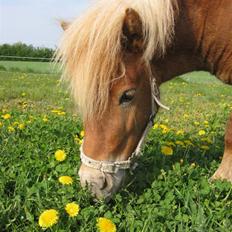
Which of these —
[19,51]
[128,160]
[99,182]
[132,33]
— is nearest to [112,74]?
[132,33]

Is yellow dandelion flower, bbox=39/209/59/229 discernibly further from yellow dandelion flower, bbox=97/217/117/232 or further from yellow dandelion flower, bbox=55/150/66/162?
yellow dandelion flower, bbox=55/150/66/162

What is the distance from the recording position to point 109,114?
2799 mm

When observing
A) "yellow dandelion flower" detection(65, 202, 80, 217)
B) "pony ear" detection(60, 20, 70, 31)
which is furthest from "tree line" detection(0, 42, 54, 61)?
"yellow dandelion flower" detection(65, 202, 80, 217)

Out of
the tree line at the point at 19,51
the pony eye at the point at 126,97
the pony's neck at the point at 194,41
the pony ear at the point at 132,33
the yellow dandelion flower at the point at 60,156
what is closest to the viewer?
the pony ear at the point at 132,33

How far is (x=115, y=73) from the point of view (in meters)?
2.78

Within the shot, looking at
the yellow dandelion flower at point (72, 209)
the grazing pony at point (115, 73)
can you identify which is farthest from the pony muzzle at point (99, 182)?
the yellow dandelion flower at point (72, 209)

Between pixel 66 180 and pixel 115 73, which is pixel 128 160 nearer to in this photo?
pixel 66 180

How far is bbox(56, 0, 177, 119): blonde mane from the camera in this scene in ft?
9.01

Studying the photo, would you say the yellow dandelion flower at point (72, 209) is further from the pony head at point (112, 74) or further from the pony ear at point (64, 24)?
the pony ear at point (64, 24)

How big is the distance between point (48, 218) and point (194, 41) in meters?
1.70

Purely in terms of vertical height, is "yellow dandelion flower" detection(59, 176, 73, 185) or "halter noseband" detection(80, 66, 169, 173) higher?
"halter noseband" detection(80, 66, 169, 173)

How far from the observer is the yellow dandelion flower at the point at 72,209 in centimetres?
246

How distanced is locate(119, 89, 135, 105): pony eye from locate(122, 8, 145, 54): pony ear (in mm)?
272

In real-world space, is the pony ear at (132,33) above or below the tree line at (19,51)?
above
